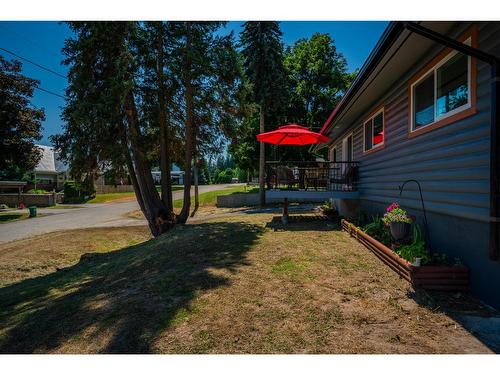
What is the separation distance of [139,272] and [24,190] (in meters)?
43.9

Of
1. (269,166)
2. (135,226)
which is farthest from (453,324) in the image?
(135,226)

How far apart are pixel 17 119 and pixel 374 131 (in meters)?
22.7

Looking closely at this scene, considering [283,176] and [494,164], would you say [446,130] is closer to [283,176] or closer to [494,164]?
[494,164]

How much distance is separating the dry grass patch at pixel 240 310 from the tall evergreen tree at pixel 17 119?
61.0 ft

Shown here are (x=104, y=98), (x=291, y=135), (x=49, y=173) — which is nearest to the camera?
(x=104, y=98)

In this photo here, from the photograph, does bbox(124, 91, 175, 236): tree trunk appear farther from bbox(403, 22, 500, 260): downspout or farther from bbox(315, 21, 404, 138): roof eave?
bbox(403, 22, 500, 260): downspout

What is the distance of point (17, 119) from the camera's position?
1925 cm

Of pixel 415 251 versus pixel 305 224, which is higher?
pixel 415 251

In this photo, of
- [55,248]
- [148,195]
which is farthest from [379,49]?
[55,248]

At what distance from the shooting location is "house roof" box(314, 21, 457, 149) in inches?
157

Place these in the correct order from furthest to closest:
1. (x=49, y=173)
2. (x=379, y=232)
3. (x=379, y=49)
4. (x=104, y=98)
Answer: (x=49, y=173)
(x=104, y=98)
(x=379, y=232)
(x=379, y=49)

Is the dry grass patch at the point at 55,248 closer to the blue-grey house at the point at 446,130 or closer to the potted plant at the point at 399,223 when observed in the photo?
the potted plant at the point at 399,223
